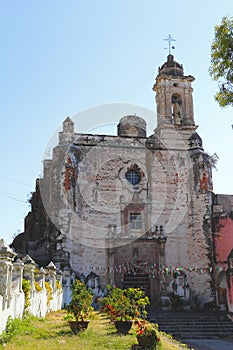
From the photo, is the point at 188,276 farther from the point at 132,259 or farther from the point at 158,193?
the point at 158,193

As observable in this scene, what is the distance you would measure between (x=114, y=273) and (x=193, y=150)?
880 centimetres

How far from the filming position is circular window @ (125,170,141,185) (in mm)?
25875

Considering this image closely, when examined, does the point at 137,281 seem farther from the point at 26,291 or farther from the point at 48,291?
the point at 26,291

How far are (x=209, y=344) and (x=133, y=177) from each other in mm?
11981

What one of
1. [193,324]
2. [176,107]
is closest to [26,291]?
[193,324]

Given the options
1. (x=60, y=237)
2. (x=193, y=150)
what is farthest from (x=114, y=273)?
(x=193, y=150)

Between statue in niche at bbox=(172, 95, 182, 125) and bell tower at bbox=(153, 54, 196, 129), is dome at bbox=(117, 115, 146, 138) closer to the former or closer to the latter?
bell tower at bbox=(153, 54, 196, 129)

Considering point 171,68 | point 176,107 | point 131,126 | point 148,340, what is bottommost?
point 148,340

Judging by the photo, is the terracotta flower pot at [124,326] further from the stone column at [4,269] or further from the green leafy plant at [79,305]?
the stone column at [4,269]

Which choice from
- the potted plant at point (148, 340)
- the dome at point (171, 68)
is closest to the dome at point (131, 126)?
the dome at point (171, 68)

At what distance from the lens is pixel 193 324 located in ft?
63.9

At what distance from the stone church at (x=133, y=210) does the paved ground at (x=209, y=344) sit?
6874 millimetres

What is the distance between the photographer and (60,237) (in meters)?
23.0

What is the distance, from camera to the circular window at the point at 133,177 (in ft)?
84.9
